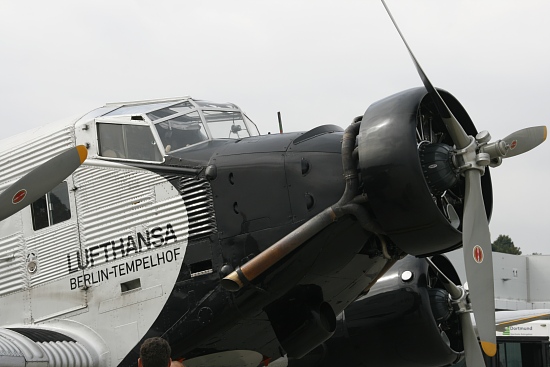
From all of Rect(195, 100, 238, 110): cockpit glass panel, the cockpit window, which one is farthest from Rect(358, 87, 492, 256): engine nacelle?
Rect(195, 100, 238, 110): cockpit glass panel

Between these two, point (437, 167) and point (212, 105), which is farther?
point (212, 105)

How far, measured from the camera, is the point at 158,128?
10.9 m

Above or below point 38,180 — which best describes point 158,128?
above

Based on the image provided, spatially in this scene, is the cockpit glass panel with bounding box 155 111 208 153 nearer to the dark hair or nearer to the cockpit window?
the cockpit window

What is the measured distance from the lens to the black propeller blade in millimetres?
9094

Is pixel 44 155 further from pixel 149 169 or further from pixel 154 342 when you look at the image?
pixel 154 342

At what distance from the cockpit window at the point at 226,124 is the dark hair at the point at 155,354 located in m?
5.49

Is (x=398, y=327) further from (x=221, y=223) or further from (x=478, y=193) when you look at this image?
(x=221, y=223)

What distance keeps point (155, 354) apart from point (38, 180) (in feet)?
13.5

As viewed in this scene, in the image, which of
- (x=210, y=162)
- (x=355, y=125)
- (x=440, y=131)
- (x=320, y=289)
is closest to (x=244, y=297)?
(x=320, y=289)

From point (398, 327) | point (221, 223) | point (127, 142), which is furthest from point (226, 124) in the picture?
point (398, 327)

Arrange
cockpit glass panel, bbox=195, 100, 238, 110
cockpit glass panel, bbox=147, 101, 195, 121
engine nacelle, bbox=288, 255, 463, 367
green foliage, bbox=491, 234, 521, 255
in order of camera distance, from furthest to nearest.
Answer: green foliage, bbox=491, 234, 521, 255 → engine nacelle, bbox=288, 255, 463, 367 → cockpit glass panel, bbox=195, 100, 238, 110 → cockpit glass panel, bbox=147, 101, 195, 121

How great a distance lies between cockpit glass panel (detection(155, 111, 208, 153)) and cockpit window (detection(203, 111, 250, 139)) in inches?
6.0

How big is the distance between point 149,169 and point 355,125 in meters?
2.66
